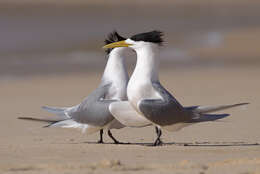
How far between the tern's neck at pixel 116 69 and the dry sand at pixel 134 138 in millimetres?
791

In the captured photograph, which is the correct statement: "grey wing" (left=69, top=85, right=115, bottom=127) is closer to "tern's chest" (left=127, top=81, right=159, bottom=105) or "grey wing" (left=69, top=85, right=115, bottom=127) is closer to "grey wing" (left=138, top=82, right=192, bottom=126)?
"tern's chest" (left=127, top=81, right=159, bottom=105)

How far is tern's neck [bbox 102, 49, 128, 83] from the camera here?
9.91m

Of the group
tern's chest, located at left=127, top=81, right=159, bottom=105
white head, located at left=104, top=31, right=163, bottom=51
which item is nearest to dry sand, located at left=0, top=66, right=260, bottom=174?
tern's chest, located at left=127, top=81, right=159, bottom=105

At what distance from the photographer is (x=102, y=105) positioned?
31.1ft

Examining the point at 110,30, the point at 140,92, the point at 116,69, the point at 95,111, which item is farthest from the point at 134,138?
the point at 110,30

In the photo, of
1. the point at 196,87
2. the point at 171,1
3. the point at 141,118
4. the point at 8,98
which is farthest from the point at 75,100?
the point at 171,1

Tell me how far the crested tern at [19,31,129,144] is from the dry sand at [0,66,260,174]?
242 millimetres

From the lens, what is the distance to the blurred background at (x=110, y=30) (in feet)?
70.1

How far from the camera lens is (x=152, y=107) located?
9.02 m

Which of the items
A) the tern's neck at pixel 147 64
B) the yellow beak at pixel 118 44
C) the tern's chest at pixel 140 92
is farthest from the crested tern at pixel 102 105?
the tern's neck at pixel 147 64

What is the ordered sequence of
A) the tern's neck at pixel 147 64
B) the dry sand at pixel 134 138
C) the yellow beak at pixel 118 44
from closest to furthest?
the dry sand at pixel 134 138 → the tern's neck at pixel 147 64 → the yellow beak at pixel 118 44

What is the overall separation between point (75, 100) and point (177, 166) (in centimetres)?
772

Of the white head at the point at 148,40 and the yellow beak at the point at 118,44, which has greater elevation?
the white head at the point at 148,40

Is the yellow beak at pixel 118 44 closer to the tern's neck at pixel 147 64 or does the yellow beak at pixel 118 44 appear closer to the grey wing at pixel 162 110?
the tern's neck at pixel 147 64
